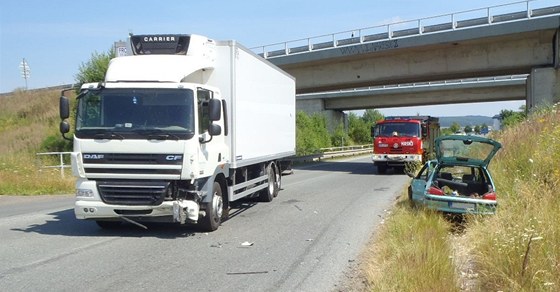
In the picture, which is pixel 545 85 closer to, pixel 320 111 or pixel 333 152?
pixel 333 152

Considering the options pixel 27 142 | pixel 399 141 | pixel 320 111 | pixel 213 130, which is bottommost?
pixel 27 142

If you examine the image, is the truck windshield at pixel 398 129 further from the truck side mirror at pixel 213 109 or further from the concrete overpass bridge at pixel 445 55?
the truck side mirror at pixel 213 109

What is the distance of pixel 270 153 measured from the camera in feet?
47.0

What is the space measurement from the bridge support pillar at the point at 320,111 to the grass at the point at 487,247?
1653 inches

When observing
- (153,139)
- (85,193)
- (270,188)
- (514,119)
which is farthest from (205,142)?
(514,119)

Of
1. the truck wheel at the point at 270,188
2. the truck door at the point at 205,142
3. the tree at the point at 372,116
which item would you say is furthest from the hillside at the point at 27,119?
the tree at the point at 372,116

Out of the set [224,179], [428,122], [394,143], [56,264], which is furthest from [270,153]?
[428,122]

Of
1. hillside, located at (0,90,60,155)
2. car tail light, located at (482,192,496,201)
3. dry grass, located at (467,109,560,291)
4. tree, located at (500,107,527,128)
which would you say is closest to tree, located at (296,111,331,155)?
tree, located at (500,107,527,128)

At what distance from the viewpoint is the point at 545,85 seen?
81.7 ft

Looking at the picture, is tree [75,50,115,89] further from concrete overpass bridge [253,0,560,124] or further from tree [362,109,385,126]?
tree [362,109,385,126]

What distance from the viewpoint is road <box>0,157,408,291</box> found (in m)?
6.31

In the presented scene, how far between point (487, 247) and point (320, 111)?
4654 centimetres

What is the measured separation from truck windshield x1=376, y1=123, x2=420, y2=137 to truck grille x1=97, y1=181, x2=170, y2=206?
18526 millimetres

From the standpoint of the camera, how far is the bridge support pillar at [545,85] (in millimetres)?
24594
